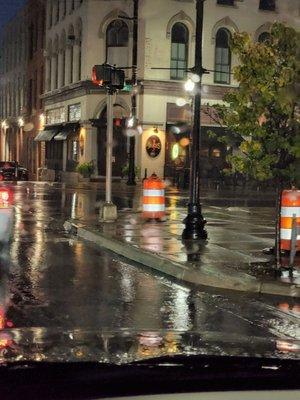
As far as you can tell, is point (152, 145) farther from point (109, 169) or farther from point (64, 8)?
point (109, 169)

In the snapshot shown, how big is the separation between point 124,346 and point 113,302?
5.29 m

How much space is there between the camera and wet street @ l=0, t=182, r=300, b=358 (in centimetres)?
700

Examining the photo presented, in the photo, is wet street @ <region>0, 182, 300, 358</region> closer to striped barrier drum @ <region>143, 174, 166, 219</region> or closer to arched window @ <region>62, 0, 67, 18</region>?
striped barrier drum @ <region>143, 174, 166, 219</region>

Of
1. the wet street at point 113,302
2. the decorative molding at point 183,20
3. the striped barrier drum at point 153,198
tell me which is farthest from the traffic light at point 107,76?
the decorative molding at point 183,20

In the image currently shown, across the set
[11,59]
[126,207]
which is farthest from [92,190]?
[11,59]

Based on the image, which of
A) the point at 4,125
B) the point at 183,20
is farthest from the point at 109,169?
the point at 4,125

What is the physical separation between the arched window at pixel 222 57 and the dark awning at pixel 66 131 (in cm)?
915

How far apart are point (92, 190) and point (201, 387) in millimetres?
29885

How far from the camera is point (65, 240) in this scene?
46.2 ft

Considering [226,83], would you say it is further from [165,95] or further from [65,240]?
[65,240]

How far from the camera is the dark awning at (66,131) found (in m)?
40.2

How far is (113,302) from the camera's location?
8055 millimetres

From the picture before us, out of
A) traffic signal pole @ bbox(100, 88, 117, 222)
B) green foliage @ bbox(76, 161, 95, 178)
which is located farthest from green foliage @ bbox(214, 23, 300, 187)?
green foliage @ bbox(76, 161, 95, 178)

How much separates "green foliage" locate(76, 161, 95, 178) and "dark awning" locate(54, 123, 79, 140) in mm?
3269
